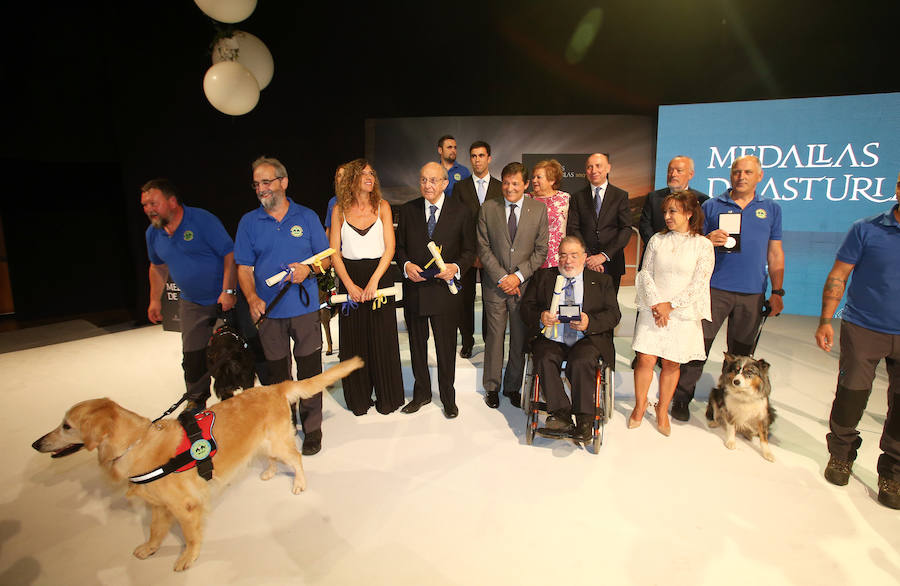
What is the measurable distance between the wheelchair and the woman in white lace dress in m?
0.35

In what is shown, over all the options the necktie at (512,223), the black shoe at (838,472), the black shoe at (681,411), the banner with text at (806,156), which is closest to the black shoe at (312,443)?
the necktie at (512,223)

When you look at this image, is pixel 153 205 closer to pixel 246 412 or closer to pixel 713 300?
pixel 246 412

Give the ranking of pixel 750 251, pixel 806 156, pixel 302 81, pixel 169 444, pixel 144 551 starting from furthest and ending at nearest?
pixel 302 81, pixel 806 156, pixel 750 251, pixel 144 551, pixel 169 444

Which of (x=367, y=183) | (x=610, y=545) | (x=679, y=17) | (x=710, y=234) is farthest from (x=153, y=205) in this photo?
(x=679, y=17)

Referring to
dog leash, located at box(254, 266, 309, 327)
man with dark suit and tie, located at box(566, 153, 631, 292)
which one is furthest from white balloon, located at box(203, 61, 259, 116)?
man with dark suit and tie, located at box(566, 153, 631, 292)

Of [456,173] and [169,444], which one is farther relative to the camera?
[456,173]

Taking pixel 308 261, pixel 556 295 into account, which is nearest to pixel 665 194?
Answer: pixel 556 295

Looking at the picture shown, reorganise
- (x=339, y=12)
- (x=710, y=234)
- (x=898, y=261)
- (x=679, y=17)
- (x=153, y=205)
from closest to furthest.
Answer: (x=898, y=261) < (x=153, y=205) < (x=710, y=234) < (x=679, y=17) < (x=339, y=12)

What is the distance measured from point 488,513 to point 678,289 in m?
1.66

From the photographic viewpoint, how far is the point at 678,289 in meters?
2.73

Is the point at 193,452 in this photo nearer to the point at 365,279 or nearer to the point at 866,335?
the point at 365,279

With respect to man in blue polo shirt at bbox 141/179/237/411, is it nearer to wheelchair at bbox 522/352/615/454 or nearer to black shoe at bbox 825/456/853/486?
wheelchair at bbox 522/352/615/454

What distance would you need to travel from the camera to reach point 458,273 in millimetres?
3016

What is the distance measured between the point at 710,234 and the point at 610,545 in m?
1.93
